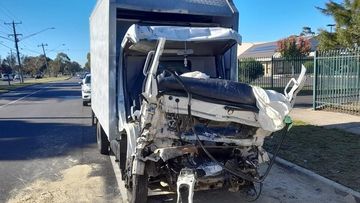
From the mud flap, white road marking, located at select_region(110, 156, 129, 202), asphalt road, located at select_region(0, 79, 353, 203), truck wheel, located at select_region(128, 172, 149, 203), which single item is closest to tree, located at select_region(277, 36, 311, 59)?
asphalt road, located at select_region(0, 79, 353, 203)

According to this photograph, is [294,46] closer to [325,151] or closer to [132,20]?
[325,151]

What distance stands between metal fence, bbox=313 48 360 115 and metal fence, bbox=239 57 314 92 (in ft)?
22.5

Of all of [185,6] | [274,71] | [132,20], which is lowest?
[274,71]

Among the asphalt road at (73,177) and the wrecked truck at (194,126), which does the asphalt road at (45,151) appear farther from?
the wrecked truck at (194,126)

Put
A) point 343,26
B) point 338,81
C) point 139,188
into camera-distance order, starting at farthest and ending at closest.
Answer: point 343,26 → point 338,81 → point 139,188

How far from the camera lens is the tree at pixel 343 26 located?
1536cm

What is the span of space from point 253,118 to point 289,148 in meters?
4.23

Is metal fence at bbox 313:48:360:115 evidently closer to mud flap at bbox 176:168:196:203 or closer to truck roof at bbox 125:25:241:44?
truck roof at bbox 125:25:241:44

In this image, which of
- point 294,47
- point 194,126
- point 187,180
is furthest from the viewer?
point 294,47

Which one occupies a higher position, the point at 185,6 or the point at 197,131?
the point at 185,6

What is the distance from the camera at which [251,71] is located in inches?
981

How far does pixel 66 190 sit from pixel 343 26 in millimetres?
14356

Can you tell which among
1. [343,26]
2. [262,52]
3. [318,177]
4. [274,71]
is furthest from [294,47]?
[318,177]

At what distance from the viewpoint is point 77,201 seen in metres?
5.44
